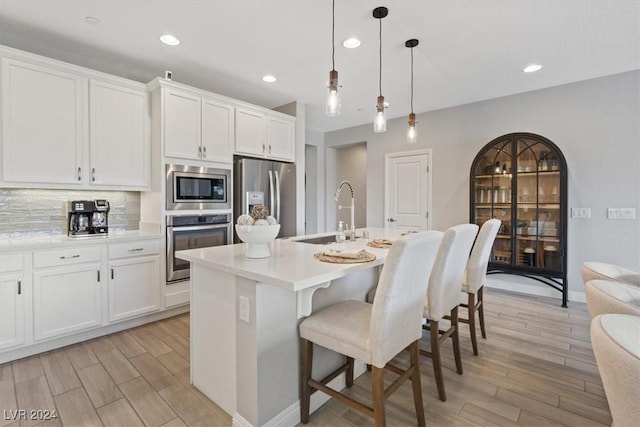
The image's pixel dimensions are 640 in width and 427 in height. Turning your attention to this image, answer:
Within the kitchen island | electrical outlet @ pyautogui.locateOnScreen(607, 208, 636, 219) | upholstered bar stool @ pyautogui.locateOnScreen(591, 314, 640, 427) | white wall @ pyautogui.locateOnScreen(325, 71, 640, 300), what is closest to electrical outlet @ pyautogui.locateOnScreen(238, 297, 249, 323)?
the kitchen island

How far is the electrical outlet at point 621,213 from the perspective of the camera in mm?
3348

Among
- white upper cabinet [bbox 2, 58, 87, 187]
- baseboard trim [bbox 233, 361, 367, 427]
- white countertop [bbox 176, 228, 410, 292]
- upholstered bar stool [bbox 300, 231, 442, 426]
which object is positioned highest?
white upper cabinet [bbox 2, 58, 87, 187]

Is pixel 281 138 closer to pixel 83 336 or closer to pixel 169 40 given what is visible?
pixel 169 40

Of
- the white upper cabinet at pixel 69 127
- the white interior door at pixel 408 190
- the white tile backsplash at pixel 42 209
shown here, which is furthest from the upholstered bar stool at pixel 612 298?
the white tile backsplash at pixel 42 209

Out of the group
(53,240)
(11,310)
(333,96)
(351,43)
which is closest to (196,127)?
(53,240)

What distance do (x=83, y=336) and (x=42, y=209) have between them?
1.25m

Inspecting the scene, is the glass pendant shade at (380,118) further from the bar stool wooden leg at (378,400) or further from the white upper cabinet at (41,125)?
the white upper cabinet at (41,125)

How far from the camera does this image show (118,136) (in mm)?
2963

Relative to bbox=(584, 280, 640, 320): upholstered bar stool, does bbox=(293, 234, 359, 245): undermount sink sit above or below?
above

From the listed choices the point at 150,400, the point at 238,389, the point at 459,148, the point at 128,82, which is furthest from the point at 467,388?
the point at 128,82

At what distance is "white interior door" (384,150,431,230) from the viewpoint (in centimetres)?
488

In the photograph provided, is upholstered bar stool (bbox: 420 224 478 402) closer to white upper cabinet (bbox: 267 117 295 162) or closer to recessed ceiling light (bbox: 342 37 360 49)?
recessed ceiling light (bbox: 342 37 360 49)

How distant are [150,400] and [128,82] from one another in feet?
9.33

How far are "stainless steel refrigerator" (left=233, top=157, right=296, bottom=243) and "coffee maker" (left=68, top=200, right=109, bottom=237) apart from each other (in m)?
1.32
